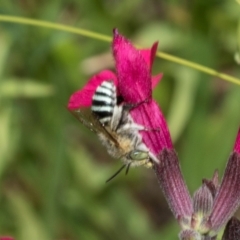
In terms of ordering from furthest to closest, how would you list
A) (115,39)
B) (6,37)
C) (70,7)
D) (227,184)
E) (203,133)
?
(70,7), (203,133), (6,37), (115,39), (227,184)

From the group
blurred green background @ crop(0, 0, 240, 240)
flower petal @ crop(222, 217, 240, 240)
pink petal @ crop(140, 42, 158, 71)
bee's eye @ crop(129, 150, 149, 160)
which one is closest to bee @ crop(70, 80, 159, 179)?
bee's eye @ crop(129, 150, 149, 160)

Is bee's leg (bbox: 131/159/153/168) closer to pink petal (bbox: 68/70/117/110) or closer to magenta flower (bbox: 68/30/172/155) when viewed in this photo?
magenta flower (bbox: 68/30/172/155)

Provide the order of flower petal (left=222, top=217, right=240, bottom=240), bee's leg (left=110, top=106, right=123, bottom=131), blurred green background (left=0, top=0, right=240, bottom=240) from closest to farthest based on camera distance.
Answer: flower petal (left=222, top=217, right=240, bottom=240)
bee's leg (left=110, top=106, right=123, bottom=131)
blurred green background (left=0, top=0, right=240, bottom=240)

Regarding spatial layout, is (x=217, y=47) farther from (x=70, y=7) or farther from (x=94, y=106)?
(x=94, y=106)

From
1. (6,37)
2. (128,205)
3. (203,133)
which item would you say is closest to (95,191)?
(128,205)

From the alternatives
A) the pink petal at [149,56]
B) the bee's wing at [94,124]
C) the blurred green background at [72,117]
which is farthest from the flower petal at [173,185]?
the blurred green background at [72,117]

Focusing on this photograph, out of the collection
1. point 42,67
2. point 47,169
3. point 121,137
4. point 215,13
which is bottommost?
point 47,169

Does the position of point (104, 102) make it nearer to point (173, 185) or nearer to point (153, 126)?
point (153, 126)

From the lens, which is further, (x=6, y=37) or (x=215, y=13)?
(x=215, y=13)
